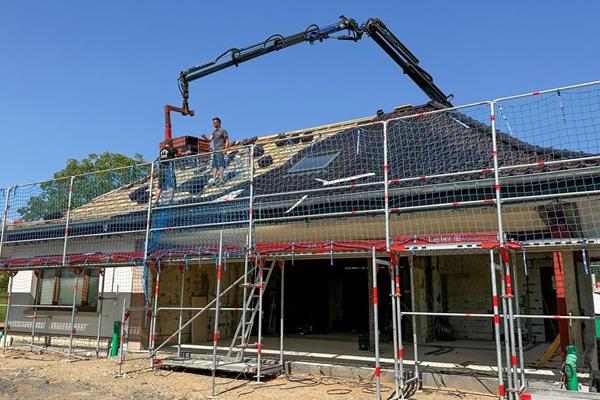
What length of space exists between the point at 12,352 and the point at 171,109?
8.60m

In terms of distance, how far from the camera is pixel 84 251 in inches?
569

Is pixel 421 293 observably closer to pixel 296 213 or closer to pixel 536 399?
pixel 296 213

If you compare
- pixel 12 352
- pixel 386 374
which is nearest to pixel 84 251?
pixel 12 352

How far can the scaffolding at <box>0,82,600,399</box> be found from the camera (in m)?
7.96

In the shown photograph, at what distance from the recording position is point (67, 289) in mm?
14961

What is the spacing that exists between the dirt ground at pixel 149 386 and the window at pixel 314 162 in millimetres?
4419

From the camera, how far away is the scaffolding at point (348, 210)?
7.96m

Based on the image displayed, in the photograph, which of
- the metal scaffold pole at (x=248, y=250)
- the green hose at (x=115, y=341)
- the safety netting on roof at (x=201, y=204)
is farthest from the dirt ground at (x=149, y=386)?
the safety netting on roof at (x=201, y=204)

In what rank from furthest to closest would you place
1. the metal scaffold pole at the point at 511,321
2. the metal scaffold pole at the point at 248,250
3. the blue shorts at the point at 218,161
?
the blue shorts at the point at 218,161
the metal scaffold pole at the point at 248,250
the metal scaffold pole at the point at 511,321

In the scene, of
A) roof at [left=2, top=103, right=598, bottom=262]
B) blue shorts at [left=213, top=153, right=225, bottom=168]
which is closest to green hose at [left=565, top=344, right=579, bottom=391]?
roof at [left=2, top=103, right=598, bottom=262]

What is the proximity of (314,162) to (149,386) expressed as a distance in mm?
5717

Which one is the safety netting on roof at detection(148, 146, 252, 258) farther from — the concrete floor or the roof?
the concrete floor

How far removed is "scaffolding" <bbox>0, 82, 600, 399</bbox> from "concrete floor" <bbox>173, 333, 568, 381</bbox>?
2.00 ft

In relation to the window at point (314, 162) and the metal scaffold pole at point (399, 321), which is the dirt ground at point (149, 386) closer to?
the metal scaffold pole at point (399, 321)
